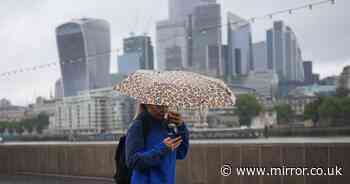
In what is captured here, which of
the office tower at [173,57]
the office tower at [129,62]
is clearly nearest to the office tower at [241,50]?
the office tower at [173,57]

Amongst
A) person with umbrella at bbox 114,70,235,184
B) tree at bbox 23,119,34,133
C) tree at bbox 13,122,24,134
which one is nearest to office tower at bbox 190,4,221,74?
tree at bbox 23,119,34,133

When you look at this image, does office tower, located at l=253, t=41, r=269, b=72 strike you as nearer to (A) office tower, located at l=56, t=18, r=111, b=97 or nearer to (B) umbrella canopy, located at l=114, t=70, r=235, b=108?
(A) office tower, located at l=56, t=18, r=111, b=97

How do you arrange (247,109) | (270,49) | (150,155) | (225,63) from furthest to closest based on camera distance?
(270,49) → (225,63) → (247,109) → (150,155)

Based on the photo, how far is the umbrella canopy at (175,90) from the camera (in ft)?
11.5

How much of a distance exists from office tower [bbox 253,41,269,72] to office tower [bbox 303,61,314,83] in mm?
9455

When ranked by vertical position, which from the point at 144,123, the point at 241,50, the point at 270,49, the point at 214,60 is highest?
the point at 270,49

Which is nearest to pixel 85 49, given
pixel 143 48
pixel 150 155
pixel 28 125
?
pixel 28 125

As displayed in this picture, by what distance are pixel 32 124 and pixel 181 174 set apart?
95.0 meters

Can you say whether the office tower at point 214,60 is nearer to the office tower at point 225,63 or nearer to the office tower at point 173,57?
the office tower at point 225,63

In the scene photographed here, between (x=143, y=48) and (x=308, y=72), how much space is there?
5786 centimetres

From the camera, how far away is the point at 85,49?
132125 millimetres

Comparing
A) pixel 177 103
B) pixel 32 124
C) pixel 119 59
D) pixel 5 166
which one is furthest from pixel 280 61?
pixel 177 103

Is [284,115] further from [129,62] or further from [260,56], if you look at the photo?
[260,56]

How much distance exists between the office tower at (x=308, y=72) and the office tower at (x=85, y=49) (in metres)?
47.7
